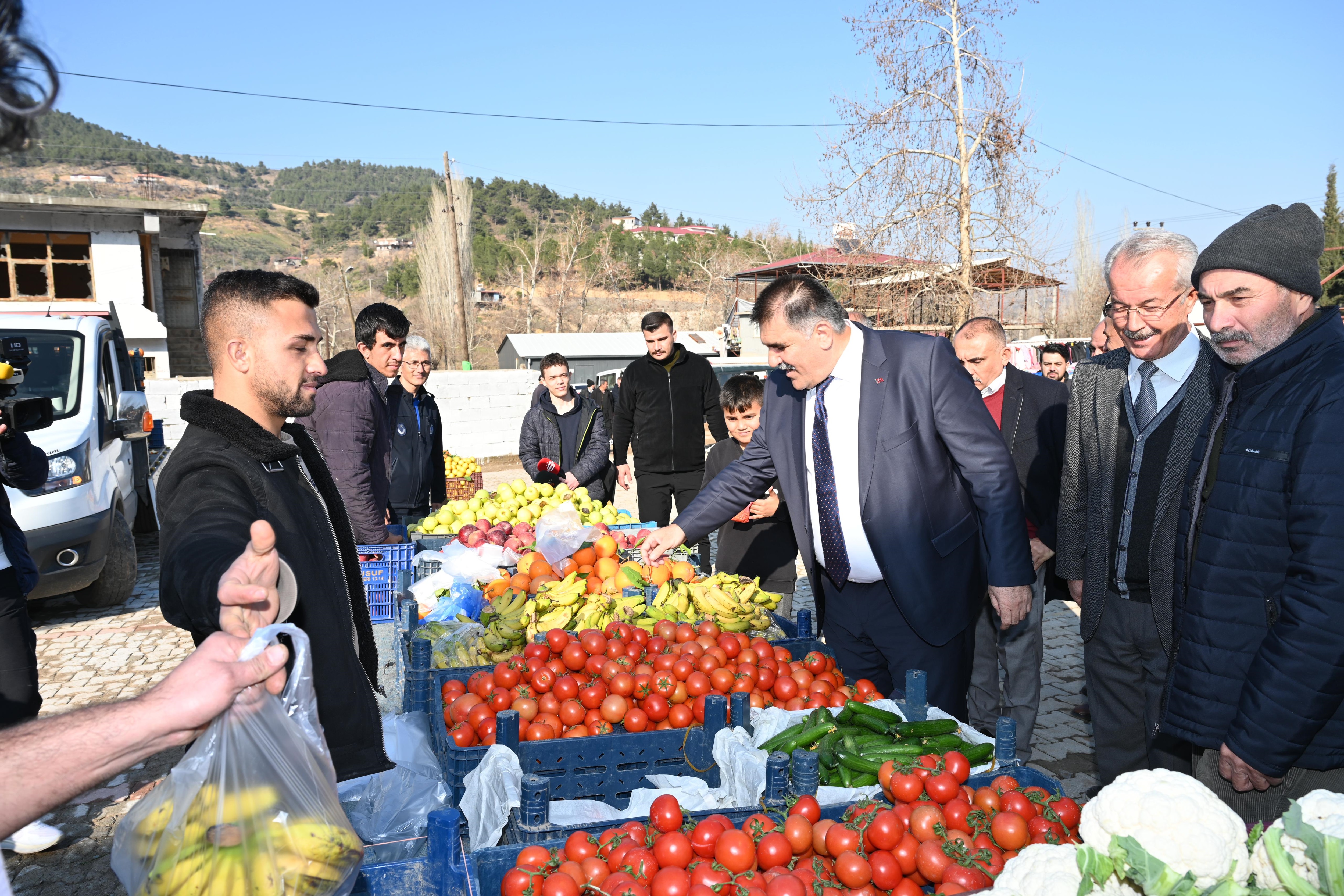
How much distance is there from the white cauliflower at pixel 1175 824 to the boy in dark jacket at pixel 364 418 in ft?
12.3

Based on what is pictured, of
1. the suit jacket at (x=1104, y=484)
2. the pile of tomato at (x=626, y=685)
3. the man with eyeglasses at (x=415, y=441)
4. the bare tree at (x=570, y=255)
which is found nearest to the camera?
the pile of tomato at (x=626, y=685)

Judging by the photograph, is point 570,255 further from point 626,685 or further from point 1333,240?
point 626,685

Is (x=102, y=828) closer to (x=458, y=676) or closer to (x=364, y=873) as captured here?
(x=458, y=676)

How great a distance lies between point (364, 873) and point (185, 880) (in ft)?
1.81

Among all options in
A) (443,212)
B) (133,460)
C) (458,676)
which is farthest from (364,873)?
(443,212)

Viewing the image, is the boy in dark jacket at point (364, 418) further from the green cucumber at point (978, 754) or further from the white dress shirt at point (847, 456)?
the green cucumber at point (978, 754)

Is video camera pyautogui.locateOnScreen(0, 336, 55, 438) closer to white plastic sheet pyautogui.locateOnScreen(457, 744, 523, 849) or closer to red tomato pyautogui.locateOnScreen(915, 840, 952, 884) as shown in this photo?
white plastic sheet pyautogui.locateOnScreen(457, 744, 523, 849)

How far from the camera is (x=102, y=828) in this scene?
12.9ft

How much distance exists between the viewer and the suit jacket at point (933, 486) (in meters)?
3.27

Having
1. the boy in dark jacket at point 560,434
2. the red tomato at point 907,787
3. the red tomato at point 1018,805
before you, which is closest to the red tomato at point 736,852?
the red tomato at point 907,787

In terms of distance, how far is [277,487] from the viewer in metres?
2.11

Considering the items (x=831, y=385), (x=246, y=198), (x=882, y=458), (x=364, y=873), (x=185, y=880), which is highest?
(x=246, y=198)

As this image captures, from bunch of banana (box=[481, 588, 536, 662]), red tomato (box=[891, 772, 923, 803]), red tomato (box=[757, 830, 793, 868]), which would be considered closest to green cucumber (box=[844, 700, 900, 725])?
red tomato (box=[891, 772, 923, 803])

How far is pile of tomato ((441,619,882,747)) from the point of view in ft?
9.29
